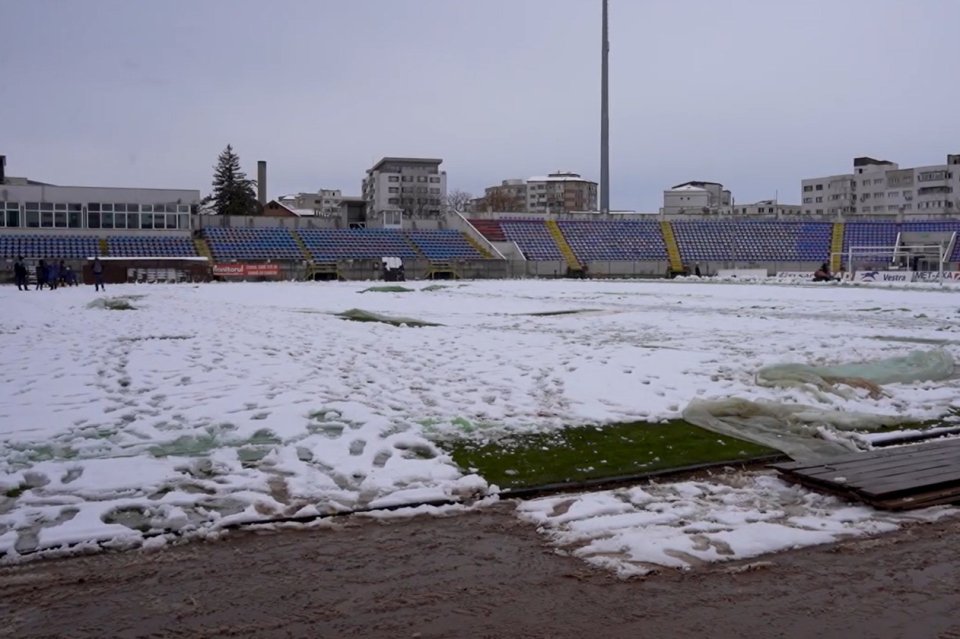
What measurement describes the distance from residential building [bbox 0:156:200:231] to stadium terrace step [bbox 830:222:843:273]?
1853 inches

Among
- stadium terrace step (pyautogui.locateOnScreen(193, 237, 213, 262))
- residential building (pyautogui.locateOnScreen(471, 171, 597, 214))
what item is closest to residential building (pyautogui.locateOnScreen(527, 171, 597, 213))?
residential building (pyautogui.locateOnScreen(471, 171, 597, 214))

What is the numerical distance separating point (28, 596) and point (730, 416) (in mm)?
6442

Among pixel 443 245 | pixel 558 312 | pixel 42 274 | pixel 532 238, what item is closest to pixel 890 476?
pixel 558 312

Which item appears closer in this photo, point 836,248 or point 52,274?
point 52,274

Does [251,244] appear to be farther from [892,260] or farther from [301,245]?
[892,260]

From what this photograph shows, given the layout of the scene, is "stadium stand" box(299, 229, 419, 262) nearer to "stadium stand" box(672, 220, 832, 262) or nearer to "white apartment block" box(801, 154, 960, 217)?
"stadium stand" box(672, 220, 832, 262)

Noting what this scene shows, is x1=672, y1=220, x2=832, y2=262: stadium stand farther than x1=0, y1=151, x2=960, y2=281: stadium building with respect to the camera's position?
Yes

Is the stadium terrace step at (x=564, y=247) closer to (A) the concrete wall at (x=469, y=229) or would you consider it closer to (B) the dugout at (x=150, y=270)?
(A) the concrete wall at (x=469, y=229)

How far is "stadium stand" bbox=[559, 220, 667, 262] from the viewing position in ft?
203

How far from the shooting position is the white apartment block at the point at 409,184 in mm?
125938

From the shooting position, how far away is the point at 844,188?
123562 millimetres

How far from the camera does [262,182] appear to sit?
10125 cm

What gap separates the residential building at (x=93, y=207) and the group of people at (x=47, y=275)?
613 inches

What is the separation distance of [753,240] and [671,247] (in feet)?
24.5
